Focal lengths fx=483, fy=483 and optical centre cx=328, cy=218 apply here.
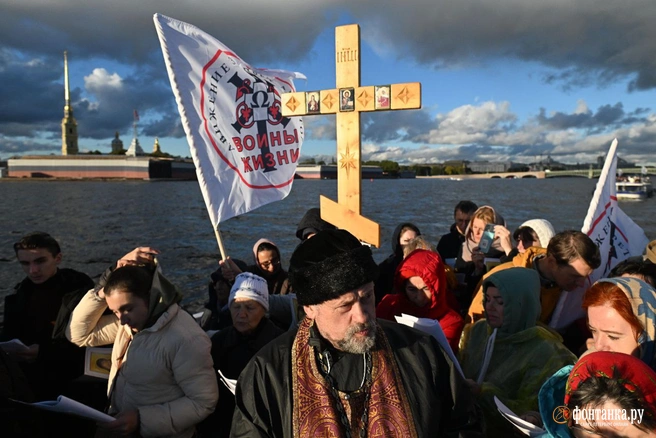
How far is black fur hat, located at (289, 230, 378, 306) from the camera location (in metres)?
2.01

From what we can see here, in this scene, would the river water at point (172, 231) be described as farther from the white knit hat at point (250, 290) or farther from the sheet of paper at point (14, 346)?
the white knit hat at point (250, 290)

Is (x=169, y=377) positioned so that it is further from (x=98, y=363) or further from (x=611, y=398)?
(x=611, y=398)

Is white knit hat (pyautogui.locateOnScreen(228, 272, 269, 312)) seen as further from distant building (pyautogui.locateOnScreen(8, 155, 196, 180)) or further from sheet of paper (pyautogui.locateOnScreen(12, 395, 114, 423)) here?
distant building (pyautogui.locateOnScreen(8, 155, 196, 180))

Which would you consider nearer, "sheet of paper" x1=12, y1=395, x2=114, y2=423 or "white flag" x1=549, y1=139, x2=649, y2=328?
"sheet of paper" x1=12, y1=395, x2=114, y2=423

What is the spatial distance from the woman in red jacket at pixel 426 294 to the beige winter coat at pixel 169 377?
1347 mm

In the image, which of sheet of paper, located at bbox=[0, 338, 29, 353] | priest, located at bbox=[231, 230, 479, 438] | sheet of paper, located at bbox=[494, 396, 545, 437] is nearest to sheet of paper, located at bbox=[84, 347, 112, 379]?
sheet of paper, located at bbox=[0, 338, 29, 353]

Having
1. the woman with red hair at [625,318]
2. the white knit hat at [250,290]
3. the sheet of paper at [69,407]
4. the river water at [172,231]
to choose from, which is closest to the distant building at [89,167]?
the river water at [172,231]

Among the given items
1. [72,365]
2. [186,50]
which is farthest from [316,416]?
[186,50]

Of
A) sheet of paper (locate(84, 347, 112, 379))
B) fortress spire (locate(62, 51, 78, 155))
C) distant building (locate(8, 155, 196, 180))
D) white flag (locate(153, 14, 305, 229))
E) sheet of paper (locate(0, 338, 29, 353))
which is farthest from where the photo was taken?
fortress spire (locate(62, 51, 78, 155))

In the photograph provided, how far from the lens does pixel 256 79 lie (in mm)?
4887

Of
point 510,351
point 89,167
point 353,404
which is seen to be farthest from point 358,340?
point 89,167

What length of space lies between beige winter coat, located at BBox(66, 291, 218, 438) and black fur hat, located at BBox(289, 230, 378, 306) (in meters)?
1.00

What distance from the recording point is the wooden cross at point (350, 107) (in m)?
4.05

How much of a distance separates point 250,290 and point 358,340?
4.66ft
